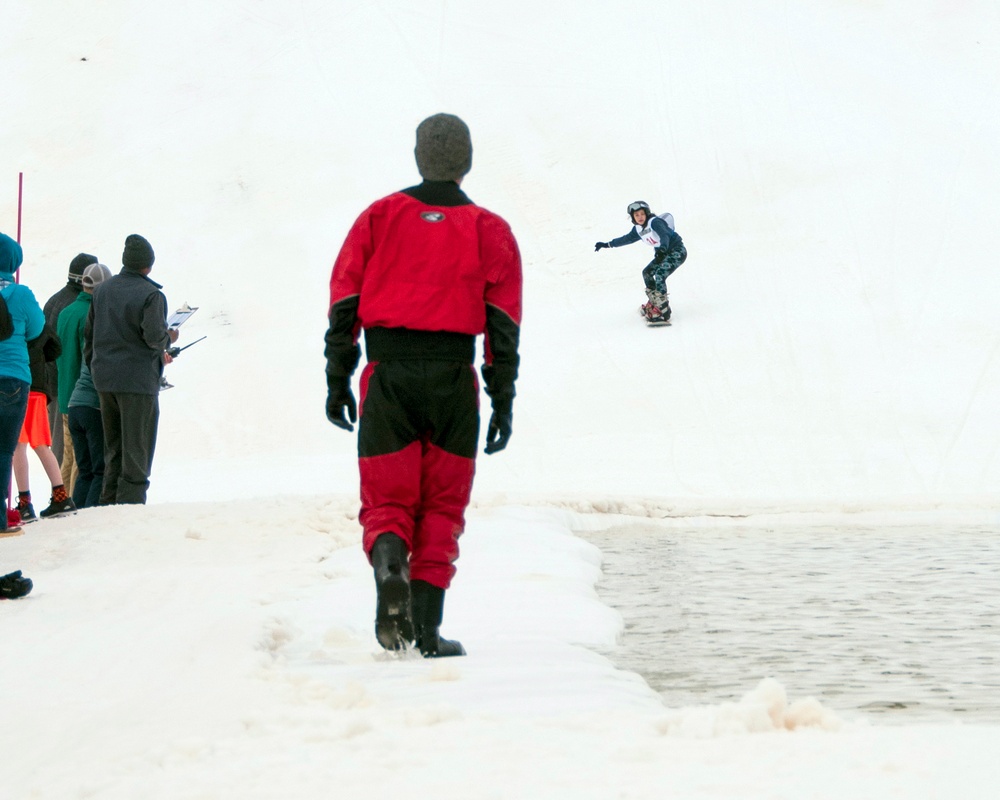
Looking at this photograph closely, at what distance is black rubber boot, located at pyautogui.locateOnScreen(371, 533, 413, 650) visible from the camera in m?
4.04

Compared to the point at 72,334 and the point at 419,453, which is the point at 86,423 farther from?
the point at 419,453

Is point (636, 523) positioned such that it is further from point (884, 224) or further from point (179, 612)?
point (884, 224)

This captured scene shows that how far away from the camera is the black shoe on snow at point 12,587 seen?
17.2ft

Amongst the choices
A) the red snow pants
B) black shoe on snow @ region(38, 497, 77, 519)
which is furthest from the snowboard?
the red snow pants

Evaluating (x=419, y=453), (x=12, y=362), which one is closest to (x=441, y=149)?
(x=419, y=453)

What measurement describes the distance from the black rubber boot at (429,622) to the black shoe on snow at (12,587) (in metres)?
1.87

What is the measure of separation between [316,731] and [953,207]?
16141 millimetres

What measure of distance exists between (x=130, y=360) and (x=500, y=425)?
410 centimetres

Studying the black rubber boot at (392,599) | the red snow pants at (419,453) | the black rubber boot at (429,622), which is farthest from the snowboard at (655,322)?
the black rubber boot at (392,599)

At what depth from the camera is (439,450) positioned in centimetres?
421

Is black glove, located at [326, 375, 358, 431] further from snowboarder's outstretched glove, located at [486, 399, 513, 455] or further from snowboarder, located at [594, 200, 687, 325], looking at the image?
snowboarder, located at [594, 200, 687, 325]

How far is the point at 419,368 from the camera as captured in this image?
4152mm

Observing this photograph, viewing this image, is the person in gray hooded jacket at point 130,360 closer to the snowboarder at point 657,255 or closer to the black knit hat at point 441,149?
the black knit hat at point 441,149

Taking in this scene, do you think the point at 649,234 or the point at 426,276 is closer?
the point at 426,276
